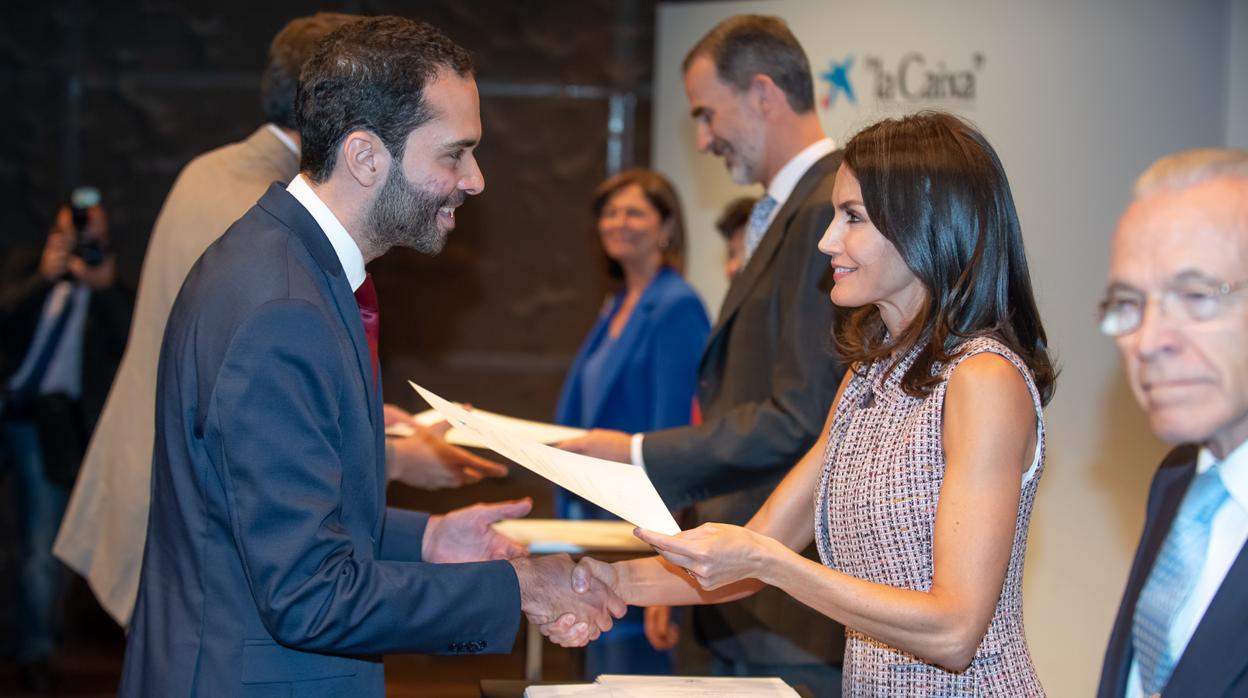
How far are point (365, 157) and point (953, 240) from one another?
2.92 ft

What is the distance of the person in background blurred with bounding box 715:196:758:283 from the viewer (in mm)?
4301

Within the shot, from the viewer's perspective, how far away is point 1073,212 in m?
3.70

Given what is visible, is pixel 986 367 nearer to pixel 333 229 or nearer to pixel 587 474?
pixel 587 474

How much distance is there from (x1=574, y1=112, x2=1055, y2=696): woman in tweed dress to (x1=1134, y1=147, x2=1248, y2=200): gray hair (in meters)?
0.48

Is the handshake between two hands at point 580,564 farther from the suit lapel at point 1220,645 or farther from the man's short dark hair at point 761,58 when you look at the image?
the man's short dark hair at point 761,58

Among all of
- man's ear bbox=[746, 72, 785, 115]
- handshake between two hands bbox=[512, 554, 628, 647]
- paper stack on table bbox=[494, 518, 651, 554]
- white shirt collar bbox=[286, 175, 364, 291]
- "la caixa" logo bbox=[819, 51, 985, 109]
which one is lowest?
paper stack on table bbox=[494, 518, 651, 554]

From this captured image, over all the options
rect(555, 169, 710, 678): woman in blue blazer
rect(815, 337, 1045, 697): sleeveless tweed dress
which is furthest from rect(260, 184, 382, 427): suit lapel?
rect(555, 169, 710, 678): woman in blue blazer

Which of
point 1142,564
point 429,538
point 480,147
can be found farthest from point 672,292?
point 1142,564

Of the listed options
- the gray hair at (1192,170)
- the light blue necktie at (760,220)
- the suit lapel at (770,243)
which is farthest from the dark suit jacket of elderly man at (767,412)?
the gray hair at (1192,170)

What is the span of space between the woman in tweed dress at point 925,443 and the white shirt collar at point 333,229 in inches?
24.7

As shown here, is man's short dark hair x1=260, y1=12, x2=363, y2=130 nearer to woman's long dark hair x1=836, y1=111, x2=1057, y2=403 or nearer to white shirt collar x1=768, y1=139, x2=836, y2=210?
white shirt collar x1=768, y1=139, x2=836, y2=210

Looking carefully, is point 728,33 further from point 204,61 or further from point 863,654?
point 204,61

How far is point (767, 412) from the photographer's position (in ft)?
8.34

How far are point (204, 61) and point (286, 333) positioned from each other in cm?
385
